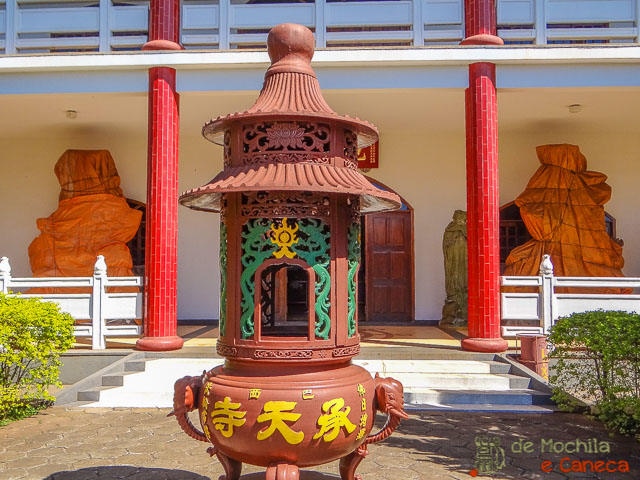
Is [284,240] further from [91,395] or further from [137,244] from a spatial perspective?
[137,244]

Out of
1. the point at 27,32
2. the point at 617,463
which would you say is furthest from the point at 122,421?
the point at 27,32

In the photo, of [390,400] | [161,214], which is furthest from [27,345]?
[390,400]

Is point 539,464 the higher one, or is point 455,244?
point 455,244

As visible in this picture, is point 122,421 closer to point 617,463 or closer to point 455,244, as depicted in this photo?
point 617,463

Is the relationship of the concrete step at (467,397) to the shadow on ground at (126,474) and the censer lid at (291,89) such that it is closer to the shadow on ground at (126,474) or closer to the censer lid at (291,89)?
the shadow on ground at (126,474)

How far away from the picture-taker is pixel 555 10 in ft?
26.3

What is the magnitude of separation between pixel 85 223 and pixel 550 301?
7.39 m

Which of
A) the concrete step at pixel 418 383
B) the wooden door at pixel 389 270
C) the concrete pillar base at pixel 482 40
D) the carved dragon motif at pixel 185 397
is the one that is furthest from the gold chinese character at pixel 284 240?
the wooden door at pixel 389 270

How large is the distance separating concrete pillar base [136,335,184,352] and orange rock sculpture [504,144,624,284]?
539 cm

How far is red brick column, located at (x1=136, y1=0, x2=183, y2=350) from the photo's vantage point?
305 inches

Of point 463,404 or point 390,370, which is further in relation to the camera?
point 390,370

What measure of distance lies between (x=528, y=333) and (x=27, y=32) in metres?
7.87
